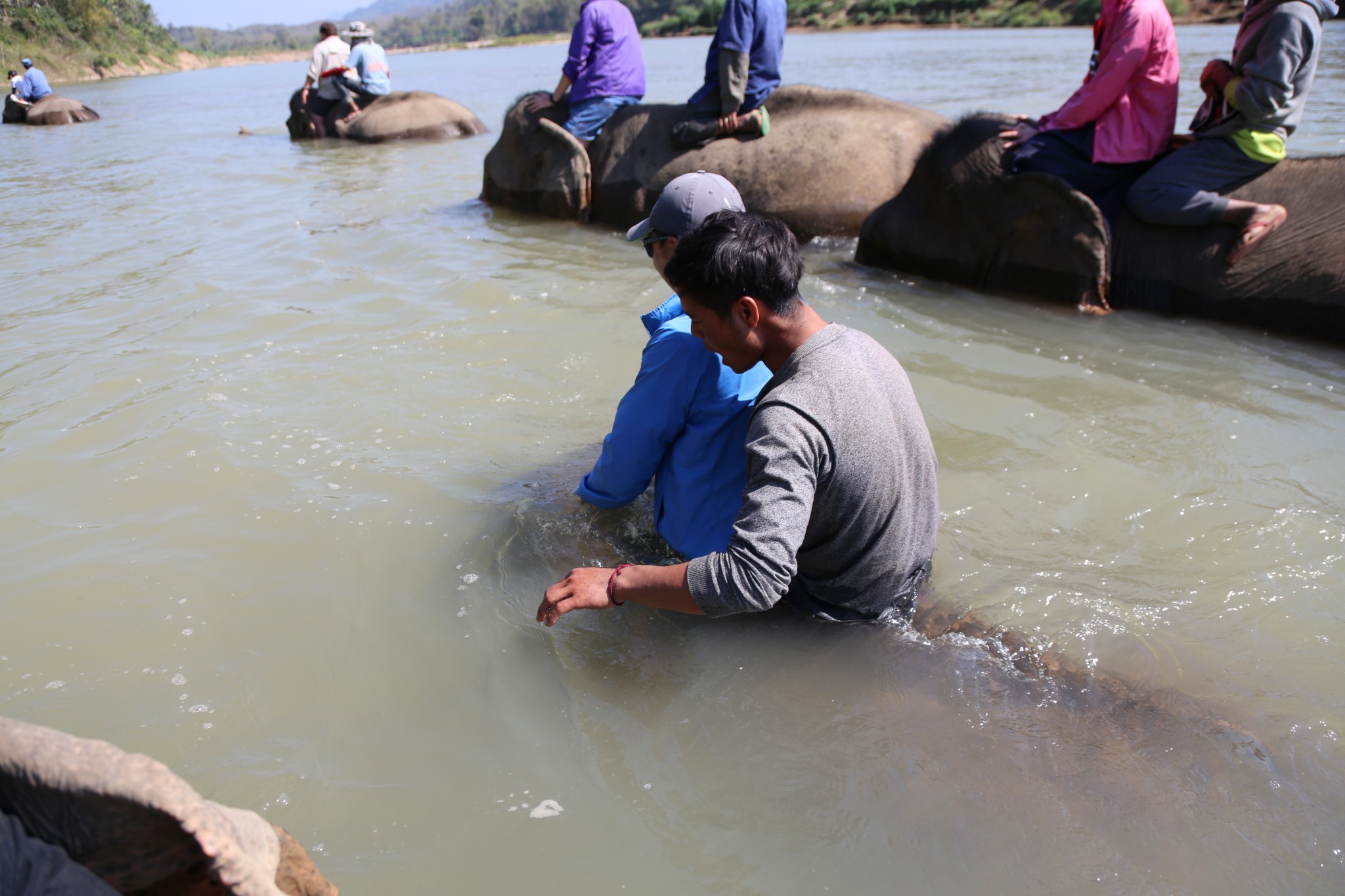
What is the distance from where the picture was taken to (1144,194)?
494 cm

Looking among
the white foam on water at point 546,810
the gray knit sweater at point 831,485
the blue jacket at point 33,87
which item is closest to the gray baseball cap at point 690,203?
the gray knit sweater at point 831,485

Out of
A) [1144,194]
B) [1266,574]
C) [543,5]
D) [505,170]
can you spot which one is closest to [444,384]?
[1266,574]

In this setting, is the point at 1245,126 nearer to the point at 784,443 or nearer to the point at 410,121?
the point at 784,443

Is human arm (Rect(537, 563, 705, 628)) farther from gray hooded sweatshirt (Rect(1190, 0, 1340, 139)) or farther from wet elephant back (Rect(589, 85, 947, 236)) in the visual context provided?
wet elephant back (Rect(589, 85, 947, 236))

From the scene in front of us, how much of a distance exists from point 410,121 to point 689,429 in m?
12.1

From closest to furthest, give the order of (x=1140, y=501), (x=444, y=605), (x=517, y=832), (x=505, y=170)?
(x=517, y=832) → (x=444, y=605) → (x=1140, y=501) → (x=505, y=170)

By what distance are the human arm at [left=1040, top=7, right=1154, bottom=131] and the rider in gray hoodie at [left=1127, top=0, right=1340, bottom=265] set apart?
36 cm

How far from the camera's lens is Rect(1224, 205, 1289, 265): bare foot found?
4.68 m

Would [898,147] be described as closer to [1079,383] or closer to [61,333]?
[1079,383]

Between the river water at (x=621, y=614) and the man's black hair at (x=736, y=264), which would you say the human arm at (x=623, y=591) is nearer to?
the river water at (x=621, y=614)

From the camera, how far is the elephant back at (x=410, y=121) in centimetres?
1304

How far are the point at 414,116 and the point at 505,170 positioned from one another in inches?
228

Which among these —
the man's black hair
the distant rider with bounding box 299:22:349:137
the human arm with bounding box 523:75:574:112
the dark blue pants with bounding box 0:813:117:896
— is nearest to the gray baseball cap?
the man's black hair

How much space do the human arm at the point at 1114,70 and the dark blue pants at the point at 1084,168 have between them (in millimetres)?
104
